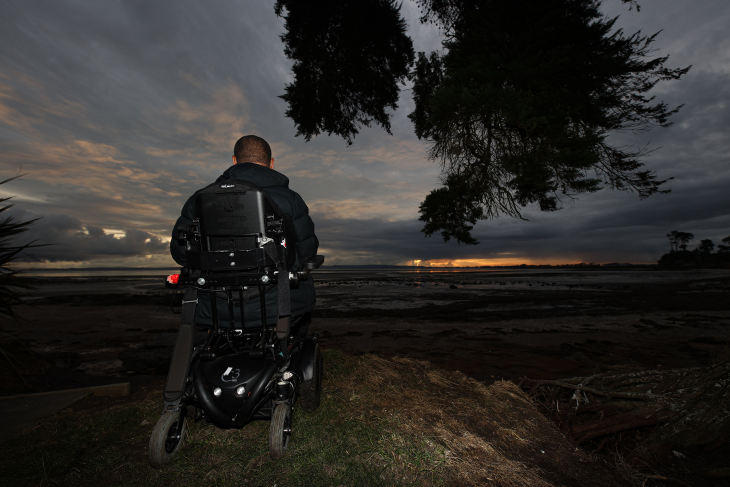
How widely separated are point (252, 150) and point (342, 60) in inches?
180

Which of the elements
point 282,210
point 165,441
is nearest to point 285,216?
point 282,210

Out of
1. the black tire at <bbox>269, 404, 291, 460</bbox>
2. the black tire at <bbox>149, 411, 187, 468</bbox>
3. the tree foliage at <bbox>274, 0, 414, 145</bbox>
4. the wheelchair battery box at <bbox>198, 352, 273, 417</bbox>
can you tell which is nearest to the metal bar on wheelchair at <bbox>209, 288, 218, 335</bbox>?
the wheelchair battery box at <bbox>198, 352, 273, 417</bbox>

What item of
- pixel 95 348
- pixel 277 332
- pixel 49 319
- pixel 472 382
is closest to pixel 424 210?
pixel 472 382

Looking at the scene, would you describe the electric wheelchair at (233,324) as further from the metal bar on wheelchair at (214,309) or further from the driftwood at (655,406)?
the driftwood at (655,406)

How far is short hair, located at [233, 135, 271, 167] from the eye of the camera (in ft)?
8.07

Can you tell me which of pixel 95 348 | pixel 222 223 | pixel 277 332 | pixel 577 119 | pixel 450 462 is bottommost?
pixel 95 348

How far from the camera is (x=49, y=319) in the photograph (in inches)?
448

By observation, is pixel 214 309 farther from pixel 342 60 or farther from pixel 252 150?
pixel 342 60

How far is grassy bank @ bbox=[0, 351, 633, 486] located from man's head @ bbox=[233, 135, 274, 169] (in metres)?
1.98

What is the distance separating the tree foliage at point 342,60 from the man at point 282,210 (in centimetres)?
438

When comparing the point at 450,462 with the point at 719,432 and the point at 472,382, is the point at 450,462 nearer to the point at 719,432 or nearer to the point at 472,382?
the point at 472,382

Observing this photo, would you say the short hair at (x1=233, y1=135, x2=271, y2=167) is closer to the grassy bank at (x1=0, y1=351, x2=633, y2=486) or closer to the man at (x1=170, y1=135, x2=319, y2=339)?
the man at (x1=170, y1=135, x2=319, y2=339)

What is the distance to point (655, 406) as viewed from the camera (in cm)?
285

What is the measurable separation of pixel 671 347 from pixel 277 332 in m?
8.23
